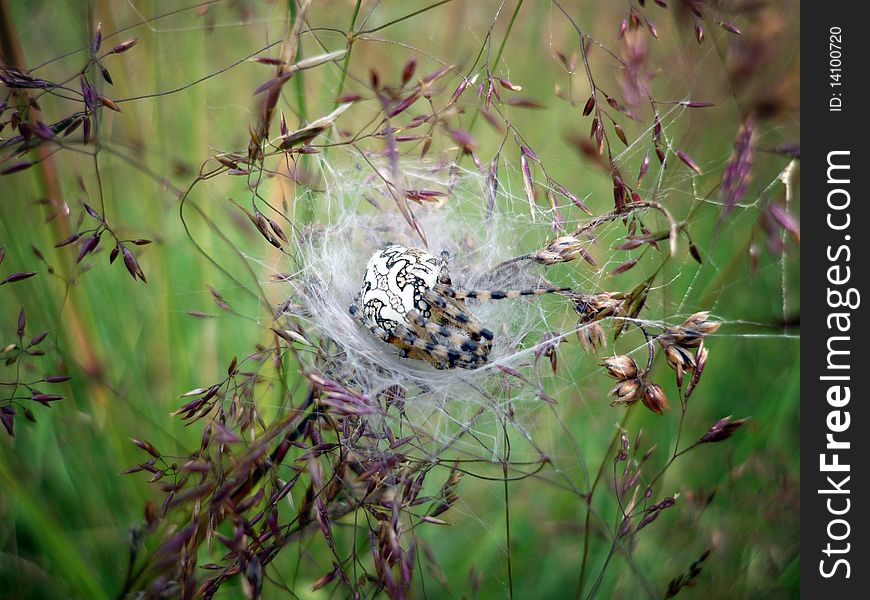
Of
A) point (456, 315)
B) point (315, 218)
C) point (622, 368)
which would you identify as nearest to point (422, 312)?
point (456, 315)

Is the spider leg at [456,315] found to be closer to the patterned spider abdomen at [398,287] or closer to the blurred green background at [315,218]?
the patterned spider abdomen at [398,287]

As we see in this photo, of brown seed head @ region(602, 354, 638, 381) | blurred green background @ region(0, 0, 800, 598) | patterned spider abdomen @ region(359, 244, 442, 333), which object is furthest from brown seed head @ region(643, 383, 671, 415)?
patterned spider abdomen @ region(359, 244, 442, 333)

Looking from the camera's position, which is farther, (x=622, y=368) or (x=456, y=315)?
(x=456, y=315)

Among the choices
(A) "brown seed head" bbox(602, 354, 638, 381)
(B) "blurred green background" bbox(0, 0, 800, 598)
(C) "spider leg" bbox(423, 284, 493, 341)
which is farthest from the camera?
(C) "spider leg" bbox(423, 284, 493, 341)

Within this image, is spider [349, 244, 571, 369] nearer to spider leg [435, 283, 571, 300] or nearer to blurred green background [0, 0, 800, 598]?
spider leg [435, 283, 571, 300]

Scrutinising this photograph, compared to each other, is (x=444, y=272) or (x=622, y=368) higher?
(x=444, y=272)

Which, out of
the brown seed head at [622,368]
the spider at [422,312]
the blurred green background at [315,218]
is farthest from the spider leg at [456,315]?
the brown seed head at [622,368]

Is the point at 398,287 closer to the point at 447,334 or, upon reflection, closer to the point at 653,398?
the point at 447,334
